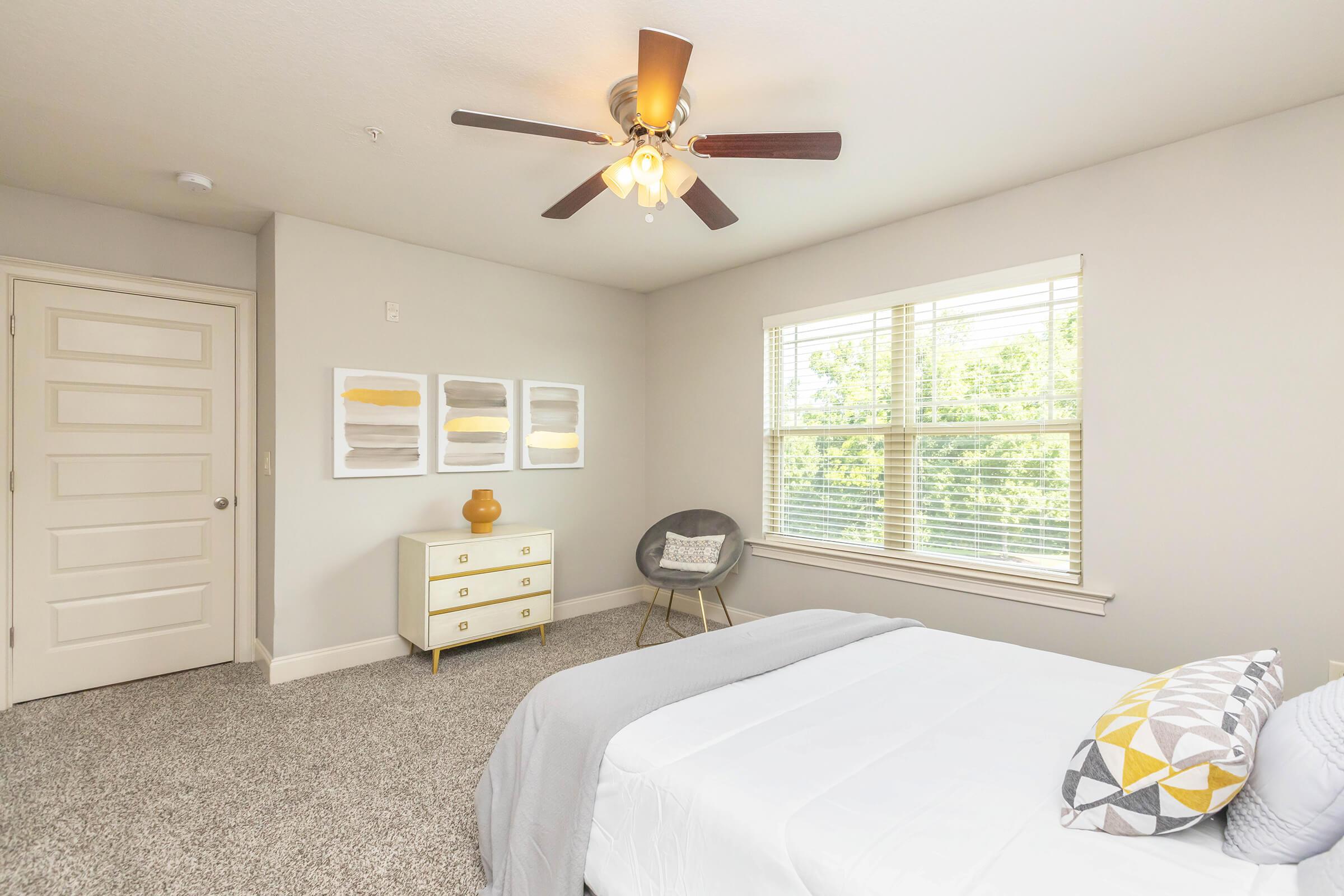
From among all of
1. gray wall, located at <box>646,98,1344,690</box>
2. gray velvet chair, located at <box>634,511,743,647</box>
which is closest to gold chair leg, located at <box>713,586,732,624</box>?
gray velvet chair, located at <box>634,511,743,647</box>

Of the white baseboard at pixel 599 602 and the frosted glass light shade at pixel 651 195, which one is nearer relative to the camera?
the frosted glass light shade at pixel 651 195

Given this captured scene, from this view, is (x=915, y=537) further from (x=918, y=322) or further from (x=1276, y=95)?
(x=1276, y=95)

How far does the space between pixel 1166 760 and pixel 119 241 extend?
466cm

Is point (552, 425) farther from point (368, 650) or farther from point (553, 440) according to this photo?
point (368, 650)

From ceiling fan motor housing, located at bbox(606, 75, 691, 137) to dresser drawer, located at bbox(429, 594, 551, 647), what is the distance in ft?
8.95

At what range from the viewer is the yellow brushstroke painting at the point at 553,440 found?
4.44 meters

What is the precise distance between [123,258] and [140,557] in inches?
62.7

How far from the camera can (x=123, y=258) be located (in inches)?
132

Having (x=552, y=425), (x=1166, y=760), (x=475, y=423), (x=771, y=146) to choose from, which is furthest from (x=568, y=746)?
(x=552, y=425)

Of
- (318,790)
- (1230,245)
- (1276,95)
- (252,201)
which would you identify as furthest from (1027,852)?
(252,201)

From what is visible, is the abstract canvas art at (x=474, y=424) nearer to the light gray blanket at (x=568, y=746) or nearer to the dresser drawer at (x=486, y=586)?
the dresser drawer at (x=486, y=586)

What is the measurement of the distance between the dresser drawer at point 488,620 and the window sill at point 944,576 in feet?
4.72

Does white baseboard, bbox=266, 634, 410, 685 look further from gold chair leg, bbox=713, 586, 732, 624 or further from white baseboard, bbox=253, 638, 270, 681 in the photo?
gold chair leg, bbox=713, 586, 732, 624

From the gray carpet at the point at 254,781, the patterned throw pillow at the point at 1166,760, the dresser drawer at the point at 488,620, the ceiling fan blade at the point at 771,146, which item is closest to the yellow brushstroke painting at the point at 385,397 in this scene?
the dresser drawer at the point at 488,620
